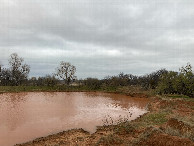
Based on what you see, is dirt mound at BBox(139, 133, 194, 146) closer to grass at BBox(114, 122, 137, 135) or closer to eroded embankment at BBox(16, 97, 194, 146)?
eroded embankment at BBox(16, 97, 194, 146)

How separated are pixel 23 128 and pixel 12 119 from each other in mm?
2772

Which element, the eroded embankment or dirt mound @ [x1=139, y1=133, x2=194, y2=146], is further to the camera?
the eroded embankment

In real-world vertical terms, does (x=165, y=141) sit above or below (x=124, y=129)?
above

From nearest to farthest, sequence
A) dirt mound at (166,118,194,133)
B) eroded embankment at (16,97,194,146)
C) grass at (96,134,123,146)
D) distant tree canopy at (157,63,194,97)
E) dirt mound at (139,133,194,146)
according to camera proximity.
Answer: dirt mound at (139,133,194,146), eroded embankment at (16,97,194,146), grass at (96,134,123,146), dirt mound at (166,118,194,133), distant tree canopy at (157,63,194,97)

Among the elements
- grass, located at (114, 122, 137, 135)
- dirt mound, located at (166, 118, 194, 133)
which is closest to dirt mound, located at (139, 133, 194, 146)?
grass, located at (114, 122, 137, 135)

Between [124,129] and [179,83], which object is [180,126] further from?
[179,83]

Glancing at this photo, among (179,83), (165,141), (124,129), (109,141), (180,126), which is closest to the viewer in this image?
(165,141)

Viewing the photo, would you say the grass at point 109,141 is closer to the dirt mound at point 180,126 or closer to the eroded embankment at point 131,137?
the eroded embankment at point 131,137

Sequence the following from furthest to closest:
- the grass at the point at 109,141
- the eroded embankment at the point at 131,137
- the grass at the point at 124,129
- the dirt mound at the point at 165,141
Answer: the grass at the point at 124,129 < the grass at the point at 109,141 < the eroded embankment at the point at 131,137 < the dirt mound at the point at 165,141

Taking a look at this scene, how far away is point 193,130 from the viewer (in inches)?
379

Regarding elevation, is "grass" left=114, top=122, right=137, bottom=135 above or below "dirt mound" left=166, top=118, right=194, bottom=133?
below

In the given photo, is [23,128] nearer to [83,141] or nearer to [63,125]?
[63,125]

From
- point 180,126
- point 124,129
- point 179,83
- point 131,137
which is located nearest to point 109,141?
point 131,137

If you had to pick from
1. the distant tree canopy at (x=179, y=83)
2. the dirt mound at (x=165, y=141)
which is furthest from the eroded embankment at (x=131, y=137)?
the distant tree canopy at (x=179, y=83)
